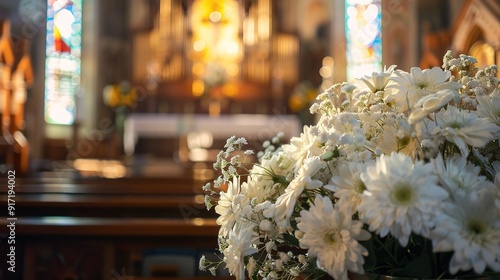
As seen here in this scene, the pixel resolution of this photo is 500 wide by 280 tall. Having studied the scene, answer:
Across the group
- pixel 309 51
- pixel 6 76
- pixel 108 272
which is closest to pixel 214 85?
pixel 309 51

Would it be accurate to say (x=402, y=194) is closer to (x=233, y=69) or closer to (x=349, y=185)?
(x=349, y=185)

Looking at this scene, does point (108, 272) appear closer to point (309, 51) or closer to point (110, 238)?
point (110, 238)

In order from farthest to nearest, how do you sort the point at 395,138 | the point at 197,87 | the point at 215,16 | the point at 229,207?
the point at 215,16 → the point at 197,87 → the point at 229,207 → the point at 395,138

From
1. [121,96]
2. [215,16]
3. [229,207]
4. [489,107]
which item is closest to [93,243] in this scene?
[229,207]

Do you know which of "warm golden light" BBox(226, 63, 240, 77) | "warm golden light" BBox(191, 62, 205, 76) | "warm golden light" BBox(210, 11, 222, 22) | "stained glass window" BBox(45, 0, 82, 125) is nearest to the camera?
"stained glass window" BBox(45, 0, 82, 125)

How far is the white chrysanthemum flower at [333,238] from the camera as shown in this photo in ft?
2.41

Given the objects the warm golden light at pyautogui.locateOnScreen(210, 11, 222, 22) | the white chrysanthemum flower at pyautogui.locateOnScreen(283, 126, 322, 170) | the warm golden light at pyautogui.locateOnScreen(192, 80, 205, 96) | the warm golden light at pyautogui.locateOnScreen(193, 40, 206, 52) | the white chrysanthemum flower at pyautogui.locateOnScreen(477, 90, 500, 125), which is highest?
the warm golden light at pyautogui.locateOnScreen(210, 11, 222, 22)

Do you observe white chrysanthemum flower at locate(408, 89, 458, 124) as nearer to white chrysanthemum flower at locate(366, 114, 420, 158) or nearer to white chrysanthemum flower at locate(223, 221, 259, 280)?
white chrysanthemum flower at locate(366, 114, 420, 158)

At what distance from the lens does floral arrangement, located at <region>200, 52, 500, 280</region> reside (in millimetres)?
703

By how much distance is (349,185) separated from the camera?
79cm

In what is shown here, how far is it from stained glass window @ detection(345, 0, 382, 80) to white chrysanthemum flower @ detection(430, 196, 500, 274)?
34.4ft

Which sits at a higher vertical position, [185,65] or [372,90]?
[185,65]

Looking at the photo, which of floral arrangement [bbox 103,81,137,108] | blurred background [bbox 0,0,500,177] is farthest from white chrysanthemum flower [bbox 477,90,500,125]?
floral arrangement [bbox 103,81,137,108]

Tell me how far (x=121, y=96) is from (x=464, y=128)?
1023 centimetres
